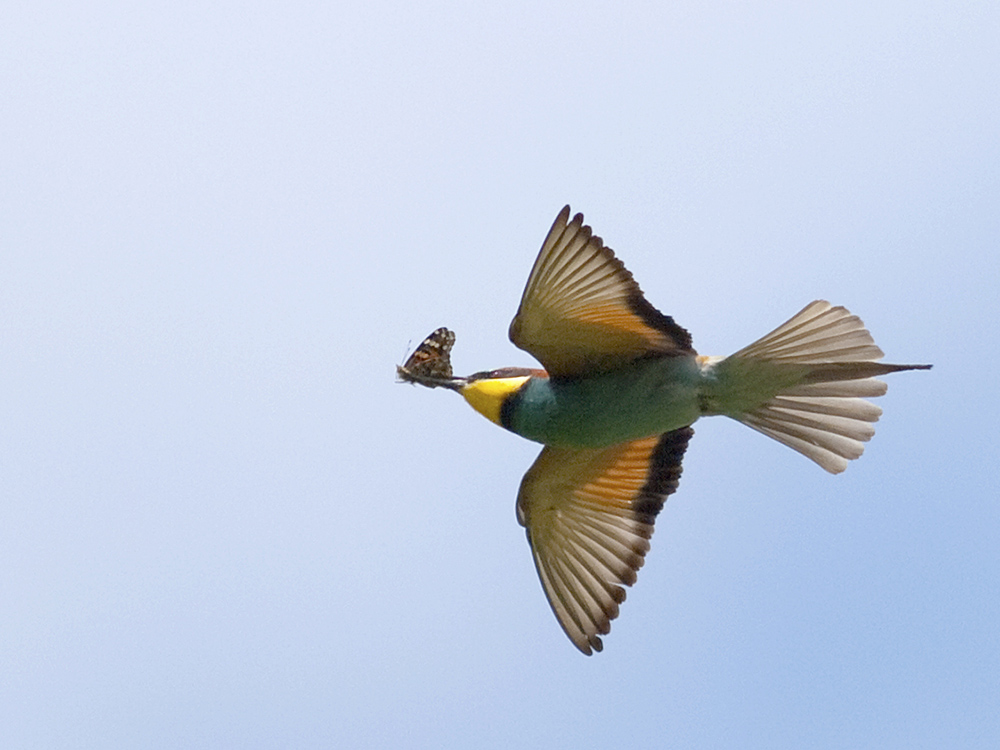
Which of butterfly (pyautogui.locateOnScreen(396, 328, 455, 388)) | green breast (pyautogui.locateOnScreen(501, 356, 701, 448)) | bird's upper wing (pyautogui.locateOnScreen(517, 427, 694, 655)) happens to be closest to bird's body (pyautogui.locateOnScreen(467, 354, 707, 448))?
green breast (pyautogui.locateOnScreen(501, 356, 701, 448))

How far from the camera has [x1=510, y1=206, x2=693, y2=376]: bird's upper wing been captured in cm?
433

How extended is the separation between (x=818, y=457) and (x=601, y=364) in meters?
0.86

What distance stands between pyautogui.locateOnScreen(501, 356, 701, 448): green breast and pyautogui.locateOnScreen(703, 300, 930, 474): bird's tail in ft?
0.33

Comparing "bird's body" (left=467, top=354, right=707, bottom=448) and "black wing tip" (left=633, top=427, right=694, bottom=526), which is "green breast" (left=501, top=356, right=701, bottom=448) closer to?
"bird's body" (left=467, top=354, right=707, bottom=448)

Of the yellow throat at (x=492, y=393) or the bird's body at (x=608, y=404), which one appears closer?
the bird's body at (x=608, y=404)

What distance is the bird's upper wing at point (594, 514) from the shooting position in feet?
16.7

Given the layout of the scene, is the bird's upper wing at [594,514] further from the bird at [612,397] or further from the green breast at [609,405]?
the green breast at [609,405]

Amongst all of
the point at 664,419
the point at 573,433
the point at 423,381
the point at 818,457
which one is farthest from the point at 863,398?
the point at 423,381

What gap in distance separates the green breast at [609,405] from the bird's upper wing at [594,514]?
37 cm

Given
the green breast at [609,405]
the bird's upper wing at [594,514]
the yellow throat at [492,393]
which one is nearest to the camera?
the green breast at [609,405]

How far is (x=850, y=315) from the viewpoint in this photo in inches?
175

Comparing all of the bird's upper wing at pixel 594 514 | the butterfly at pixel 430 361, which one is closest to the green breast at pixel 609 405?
the bird's upper wing at pixel 594 514

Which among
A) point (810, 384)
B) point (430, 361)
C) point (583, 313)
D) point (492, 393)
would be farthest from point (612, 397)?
point (430, 361)

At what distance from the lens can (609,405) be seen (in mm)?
4602
